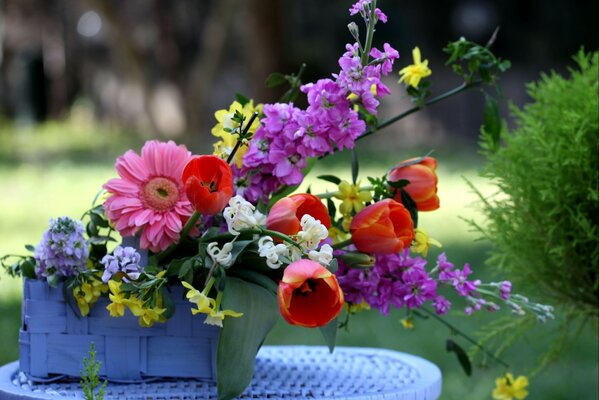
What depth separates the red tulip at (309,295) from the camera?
113 centimetres

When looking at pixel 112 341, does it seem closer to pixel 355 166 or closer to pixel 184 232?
pixel 184 232

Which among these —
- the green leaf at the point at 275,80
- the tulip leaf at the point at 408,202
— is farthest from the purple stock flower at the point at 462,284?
the green leaf at the point at 275,80

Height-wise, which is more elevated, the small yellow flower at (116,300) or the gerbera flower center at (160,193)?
the gerbera flower center at (160,193)

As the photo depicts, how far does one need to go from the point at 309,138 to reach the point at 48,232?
1.25ft

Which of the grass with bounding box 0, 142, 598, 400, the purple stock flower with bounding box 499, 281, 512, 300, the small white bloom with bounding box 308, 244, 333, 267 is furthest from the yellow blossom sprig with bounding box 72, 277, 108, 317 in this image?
the grass with bounding box 0, 142, 598, 400

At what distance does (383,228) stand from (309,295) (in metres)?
0.19

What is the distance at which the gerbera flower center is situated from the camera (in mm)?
1317

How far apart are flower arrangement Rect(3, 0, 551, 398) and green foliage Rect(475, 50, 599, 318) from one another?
509 mm

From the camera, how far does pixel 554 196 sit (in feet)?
6.32

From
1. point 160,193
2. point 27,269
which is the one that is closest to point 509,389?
point 160,193

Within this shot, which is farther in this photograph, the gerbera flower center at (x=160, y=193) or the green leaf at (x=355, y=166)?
the green leaf at (x=355, y=166)

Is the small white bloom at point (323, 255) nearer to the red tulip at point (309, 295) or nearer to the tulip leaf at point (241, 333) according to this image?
the red tulip at point (309, 295)

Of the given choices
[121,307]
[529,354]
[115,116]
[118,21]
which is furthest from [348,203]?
[115,116]

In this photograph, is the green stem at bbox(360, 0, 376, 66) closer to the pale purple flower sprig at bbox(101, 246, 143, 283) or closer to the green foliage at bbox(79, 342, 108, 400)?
the pale purple flower sprig at bbox(101, 246, 143, 283)
